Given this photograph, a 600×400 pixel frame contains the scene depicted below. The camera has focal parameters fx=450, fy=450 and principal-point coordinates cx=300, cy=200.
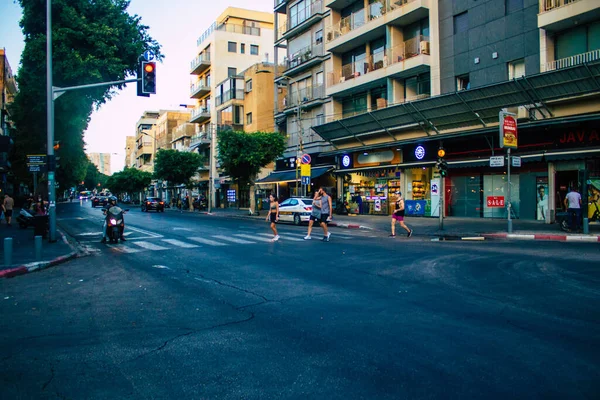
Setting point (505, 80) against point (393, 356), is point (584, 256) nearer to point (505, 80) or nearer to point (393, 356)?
point (393, 356)

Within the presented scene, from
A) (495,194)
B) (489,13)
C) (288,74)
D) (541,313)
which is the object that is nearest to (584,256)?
(541,313)

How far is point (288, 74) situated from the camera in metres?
38.4

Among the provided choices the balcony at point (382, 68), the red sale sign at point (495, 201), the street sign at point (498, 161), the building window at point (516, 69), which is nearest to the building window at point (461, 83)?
the balcony at point (382, 68)

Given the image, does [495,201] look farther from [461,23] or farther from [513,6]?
[461,23]

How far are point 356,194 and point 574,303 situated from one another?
2596cm

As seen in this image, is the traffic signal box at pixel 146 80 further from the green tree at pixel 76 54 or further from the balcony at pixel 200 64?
the balcony at pixel 200 64

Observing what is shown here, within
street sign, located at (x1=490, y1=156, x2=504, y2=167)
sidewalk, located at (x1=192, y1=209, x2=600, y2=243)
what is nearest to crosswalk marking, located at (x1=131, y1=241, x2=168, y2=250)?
sidewalk, located at (x1=192, y1=209, x2=600, y2=243)

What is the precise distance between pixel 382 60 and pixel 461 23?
5778mm

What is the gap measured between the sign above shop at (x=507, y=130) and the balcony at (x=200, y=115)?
45.7m

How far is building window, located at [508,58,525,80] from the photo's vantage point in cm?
2158

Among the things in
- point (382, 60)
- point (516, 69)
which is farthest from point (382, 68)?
point (516, 69)

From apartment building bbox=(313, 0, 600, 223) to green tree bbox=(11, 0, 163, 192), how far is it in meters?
13.7

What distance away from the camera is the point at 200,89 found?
5966cm

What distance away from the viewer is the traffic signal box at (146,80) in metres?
14.8
